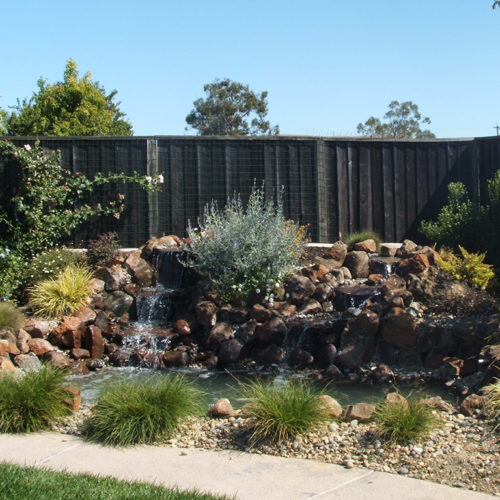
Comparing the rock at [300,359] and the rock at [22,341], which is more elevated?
the rock at [22,341]

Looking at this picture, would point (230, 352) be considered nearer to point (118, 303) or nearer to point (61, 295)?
point (118, 303)

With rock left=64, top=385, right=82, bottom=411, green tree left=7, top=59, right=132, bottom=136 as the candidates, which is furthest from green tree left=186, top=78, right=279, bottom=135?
rock left=64, top=385, right=82, bottom=411

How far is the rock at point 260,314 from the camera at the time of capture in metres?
9.16

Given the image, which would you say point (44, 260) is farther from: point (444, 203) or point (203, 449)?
point (444, 203)

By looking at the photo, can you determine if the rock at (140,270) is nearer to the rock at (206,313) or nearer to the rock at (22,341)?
the rock at (206,313)

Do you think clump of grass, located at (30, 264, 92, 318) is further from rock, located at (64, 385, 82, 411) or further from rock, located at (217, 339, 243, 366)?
rock, located at (64, 385, 82, 411)

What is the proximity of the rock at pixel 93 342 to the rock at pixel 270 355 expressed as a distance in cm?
206

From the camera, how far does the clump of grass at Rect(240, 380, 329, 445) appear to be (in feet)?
16.5

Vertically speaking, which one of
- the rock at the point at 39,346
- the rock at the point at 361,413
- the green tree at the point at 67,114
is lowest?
the rock at the point at 39,346

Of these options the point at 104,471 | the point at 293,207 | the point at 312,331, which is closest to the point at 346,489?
the point at 104,471

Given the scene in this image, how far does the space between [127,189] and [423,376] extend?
637cm

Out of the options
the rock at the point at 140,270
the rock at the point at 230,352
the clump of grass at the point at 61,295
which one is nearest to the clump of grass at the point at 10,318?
the clump of grass at the point at 61,295

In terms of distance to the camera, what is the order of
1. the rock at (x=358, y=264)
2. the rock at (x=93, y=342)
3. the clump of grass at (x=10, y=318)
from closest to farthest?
the clump of grass at (x=10, y=318)
the rock at (x=93, y=342)
the rock at (x=358, y=264)

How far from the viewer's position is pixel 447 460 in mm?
4574
